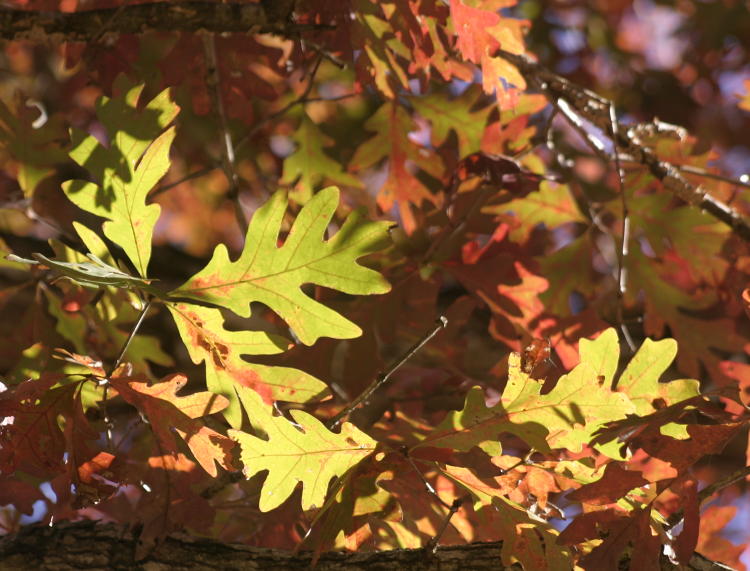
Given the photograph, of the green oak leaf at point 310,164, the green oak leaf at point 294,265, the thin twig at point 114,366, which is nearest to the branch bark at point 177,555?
the thin twig at point 114,366

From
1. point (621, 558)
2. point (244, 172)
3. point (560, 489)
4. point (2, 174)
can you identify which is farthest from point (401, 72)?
point (244, 172)

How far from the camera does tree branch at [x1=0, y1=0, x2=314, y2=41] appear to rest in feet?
5.71

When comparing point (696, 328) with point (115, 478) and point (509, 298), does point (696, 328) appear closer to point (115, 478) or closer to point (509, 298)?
point (509, 298)

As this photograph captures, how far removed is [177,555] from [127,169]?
69 centimetres

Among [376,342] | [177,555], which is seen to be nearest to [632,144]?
[376,342]

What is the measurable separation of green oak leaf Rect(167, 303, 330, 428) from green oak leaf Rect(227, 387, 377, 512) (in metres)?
0.08

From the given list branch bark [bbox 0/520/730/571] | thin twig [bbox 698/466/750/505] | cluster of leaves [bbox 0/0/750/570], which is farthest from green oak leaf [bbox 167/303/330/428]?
thin twig [bbox 698/466/750/505]

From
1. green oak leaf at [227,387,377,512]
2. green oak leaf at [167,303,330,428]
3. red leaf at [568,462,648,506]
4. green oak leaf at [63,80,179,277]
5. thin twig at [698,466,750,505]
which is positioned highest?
green oak leaf at [63,80,179,277]

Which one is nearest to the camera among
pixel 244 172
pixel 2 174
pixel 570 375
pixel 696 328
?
pixel 570 375

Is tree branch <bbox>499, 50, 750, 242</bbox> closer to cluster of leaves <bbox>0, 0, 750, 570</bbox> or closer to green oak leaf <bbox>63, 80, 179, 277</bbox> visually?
cluster of leaves <bbox>0, 0, 750, 570</bbox>

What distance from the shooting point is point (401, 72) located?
176 cm

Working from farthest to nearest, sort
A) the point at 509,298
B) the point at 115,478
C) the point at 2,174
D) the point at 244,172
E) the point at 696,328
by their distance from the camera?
the point at 244,172
the point at 2,174
the point at 696,328
the point at 509,298
the point at 115,478

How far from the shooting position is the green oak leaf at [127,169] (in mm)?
1399

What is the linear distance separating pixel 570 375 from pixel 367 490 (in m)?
0.38
